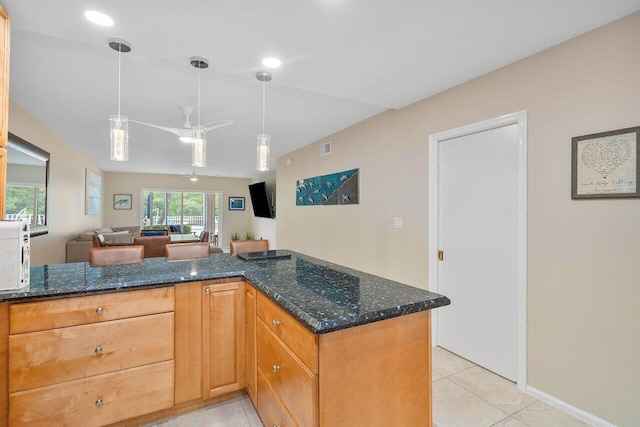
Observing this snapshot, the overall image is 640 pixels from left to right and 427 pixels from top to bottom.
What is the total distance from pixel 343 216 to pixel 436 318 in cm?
177

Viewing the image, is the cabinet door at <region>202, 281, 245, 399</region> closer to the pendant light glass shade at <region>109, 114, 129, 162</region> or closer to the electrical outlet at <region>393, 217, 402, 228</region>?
the pendant light glass shade at <region>109, 114, 129, 162</region>

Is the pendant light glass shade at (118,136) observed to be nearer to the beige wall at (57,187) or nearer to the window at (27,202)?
the window at (27,202)

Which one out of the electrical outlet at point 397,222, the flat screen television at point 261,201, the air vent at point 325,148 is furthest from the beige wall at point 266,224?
the electrical outlet at point 397,222

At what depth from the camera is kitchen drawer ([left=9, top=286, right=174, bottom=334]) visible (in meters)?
1.47

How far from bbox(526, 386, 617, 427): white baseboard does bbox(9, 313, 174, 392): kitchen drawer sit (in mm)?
2412

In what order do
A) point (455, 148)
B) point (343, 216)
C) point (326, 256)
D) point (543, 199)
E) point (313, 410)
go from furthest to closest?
point (326, 256), point (343, 216), point (455, 148), point (543, 199), point (313, 410)

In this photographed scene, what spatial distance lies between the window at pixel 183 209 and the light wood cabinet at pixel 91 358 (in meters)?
8.28

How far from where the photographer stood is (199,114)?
3.43 meters

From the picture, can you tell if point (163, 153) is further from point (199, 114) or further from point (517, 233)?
point (517, 233)

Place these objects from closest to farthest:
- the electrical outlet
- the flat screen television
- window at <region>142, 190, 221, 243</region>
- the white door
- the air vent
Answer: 1. the white door
2. the electrical outlet
3. the air vent
4. the flat screen television
5. window at <region>142, 190, 221, 243</region>

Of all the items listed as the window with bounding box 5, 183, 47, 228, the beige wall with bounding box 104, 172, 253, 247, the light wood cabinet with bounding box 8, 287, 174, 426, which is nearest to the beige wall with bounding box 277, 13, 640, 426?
the light wood cabinet with bounding box 8, 287, 174, 426

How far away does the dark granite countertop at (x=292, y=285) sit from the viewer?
1227mm

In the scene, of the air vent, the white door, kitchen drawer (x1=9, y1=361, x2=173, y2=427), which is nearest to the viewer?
kitchen drawer (x1=9, y1=361, x2=173, y2=427)

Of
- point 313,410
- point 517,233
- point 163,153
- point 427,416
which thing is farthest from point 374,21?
point 163,153
